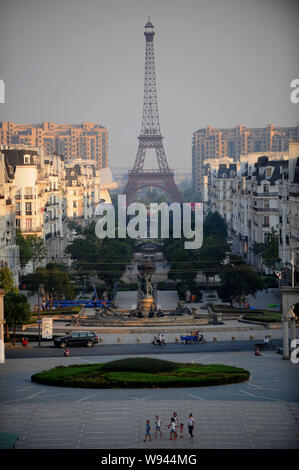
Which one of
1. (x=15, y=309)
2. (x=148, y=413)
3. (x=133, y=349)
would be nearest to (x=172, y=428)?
(x=148, y=413)

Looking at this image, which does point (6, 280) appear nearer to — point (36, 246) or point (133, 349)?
point (133, 349)

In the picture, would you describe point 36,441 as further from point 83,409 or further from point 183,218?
point 183,218

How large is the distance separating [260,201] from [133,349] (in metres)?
48.8

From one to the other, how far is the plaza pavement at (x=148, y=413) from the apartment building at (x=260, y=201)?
114ft

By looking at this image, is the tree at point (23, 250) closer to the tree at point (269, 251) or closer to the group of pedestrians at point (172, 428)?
the tree at point (269, 251)

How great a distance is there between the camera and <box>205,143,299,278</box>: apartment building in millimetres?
78250

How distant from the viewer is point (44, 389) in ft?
133

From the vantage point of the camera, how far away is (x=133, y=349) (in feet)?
179

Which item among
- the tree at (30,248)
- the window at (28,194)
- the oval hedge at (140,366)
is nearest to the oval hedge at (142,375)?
the oval hedge at (140,366)

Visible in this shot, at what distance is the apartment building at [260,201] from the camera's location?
257 feet

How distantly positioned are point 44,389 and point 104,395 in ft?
10.9

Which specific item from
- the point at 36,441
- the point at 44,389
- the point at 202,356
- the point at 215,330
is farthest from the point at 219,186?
the point at 36,441

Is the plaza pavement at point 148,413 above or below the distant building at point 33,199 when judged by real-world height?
below

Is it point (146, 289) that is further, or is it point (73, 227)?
point (73, 227)
